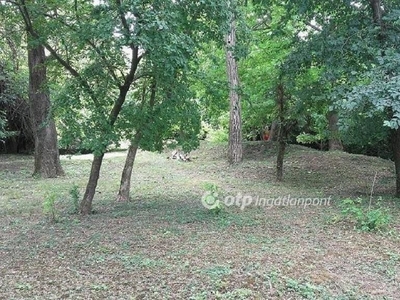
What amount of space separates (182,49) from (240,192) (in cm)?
419

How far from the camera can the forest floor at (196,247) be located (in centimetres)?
332

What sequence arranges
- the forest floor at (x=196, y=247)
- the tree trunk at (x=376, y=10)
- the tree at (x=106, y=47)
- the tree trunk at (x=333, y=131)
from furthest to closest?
the tree trunk at (x=333, y=131) < the tree trunk at (x=376, y=10) < the tree at (x=106, y=47) < the forest floor at (x=196, y=247)

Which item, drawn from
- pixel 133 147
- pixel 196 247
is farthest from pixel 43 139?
pixel 196 247

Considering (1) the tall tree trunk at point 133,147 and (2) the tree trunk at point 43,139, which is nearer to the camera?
(1) the tall tree trunk at point 133,147

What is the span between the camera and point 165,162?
522 inches

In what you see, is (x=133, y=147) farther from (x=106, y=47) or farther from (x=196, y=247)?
(x=196, y=247)

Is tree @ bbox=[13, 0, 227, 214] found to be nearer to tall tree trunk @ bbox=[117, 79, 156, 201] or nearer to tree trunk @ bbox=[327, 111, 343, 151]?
tall tree trunk @ bbox=[117, 79, 156, 201]

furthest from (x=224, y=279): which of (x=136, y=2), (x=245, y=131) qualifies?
(x=245, y=131)

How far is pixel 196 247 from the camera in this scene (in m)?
4.34

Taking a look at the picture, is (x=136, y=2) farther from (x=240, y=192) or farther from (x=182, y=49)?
(x=240, y=192)

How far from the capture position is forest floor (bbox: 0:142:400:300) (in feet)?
10.9

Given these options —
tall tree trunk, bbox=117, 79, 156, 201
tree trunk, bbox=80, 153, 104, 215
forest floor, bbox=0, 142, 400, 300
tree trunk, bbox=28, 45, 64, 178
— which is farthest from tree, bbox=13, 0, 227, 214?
tree trunk, bbox=28, 45, 64, 178

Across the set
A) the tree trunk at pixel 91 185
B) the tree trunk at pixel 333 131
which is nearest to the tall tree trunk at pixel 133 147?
the tree trunk at pixel 91 185

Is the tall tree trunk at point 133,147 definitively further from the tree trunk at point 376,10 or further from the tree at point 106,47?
the tree trunk at point 376,10
